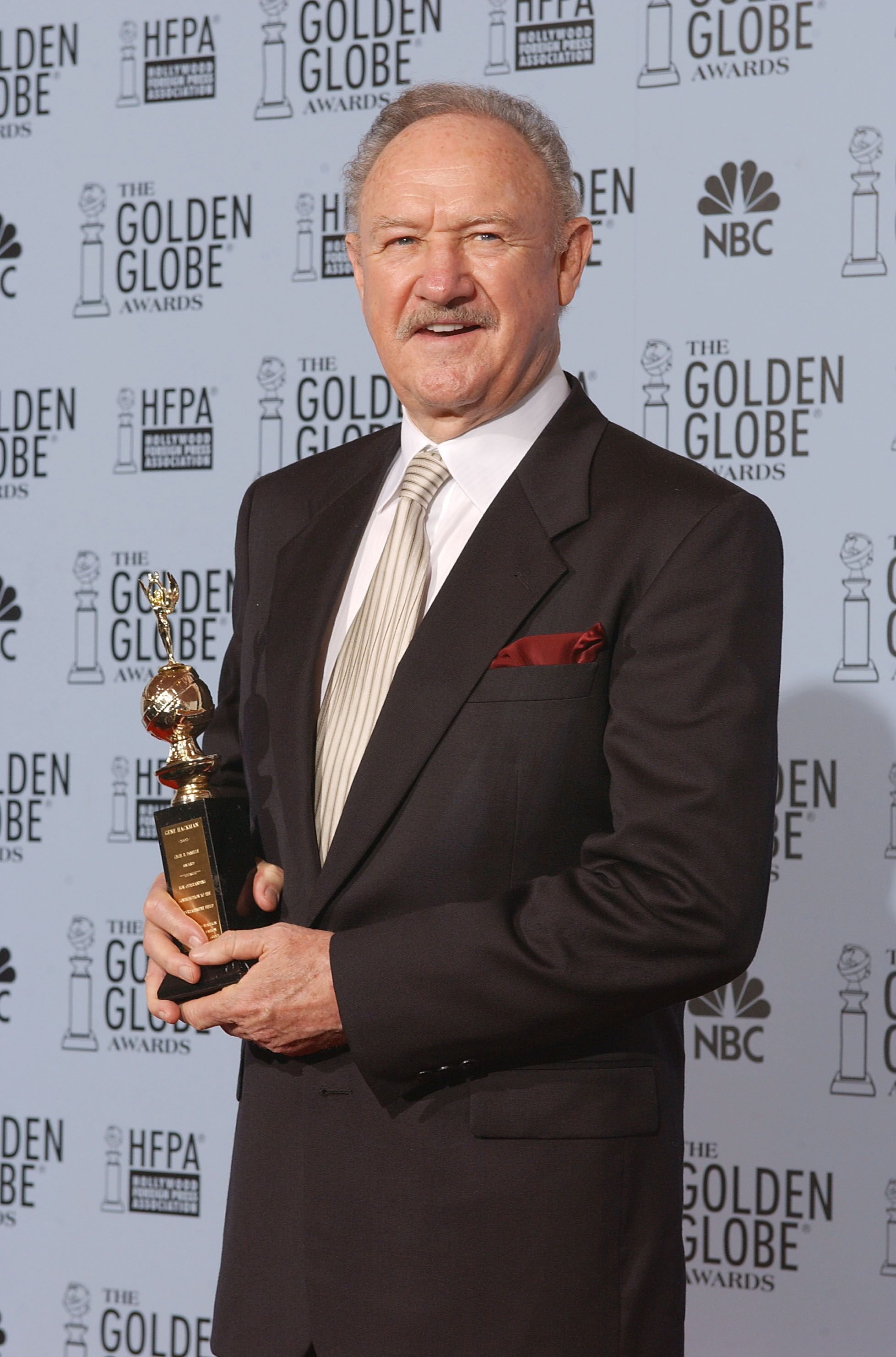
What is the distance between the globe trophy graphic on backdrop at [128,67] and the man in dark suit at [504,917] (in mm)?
1705

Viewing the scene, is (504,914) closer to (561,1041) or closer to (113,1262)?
(561,1041)

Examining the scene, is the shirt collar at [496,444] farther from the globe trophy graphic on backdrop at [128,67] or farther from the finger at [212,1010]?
the globe trophy graphic on backdrop at [128,67]

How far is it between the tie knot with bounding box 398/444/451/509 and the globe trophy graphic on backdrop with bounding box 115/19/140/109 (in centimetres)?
178

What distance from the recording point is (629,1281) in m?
1.48

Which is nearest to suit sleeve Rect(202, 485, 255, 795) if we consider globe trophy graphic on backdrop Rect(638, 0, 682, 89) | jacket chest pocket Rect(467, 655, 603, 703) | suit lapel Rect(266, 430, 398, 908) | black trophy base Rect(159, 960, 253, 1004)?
suit lapel Rect(266, 430, 398, 908)

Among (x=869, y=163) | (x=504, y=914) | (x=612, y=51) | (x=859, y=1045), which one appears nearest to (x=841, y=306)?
(x=869, y=163)

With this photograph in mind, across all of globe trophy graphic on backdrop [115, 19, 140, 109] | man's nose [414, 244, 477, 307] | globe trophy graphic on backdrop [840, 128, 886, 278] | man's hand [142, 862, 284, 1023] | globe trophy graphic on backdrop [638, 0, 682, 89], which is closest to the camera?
man's hand [142, 862, 284, 1023]

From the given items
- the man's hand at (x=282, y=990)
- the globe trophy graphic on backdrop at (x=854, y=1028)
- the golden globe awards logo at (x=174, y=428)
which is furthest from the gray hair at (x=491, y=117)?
the globe trophy graphic on backdrop at (x=854, y=1028)

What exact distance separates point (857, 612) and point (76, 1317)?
2196 millimetres

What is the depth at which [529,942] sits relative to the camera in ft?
4.59

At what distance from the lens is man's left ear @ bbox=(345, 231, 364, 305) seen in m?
1.82

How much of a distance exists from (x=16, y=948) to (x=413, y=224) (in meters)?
2.04

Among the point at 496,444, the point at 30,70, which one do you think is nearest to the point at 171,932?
the point at 496,444

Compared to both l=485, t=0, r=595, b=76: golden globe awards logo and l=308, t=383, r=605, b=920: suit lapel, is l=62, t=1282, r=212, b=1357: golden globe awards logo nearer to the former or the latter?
l=308, t=383, r=605, b=920: suit lapel
